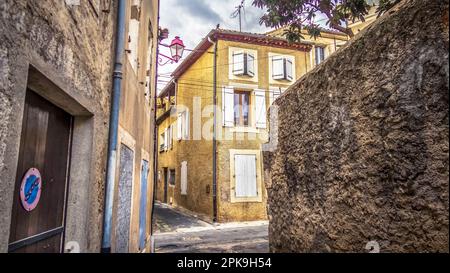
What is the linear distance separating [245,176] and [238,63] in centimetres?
449

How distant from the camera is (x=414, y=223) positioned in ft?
4.79

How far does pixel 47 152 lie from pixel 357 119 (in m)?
2.24

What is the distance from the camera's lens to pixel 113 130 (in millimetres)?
3467

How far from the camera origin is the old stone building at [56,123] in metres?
1.53

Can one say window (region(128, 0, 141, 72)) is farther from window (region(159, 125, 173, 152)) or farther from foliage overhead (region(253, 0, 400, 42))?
window (region(159, 125, 173, 152))

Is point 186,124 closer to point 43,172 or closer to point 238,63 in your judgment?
point 238,63

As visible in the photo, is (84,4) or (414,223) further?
(84,4)

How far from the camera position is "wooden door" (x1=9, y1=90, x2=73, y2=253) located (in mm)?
2010

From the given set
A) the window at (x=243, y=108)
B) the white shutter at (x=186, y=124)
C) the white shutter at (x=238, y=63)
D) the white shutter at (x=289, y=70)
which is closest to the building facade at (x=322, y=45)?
the white shutter at (x=289, y=70)

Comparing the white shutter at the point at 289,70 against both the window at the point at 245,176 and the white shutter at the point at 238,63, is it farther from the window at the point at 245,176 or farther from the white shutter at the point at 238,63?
the window at the point at 245,176

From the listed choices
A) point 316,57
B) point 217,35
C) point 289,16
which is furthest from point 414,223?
point 316,57

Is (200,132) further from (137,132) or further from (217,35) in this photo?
(137,132)

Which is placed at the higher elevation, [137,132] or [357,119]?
[137,132]

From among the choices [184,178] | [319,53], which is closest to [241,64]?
[319,53]
